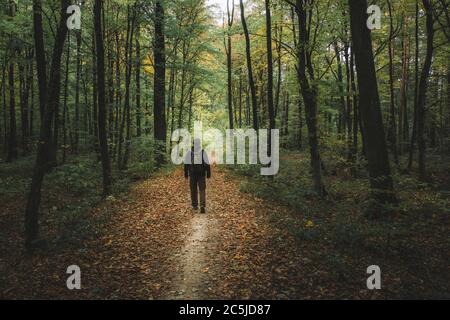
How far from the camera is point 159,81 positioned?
1969 centimetres

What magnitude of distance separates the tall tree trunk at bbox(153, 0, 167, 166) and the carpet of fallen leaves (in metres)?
9.48

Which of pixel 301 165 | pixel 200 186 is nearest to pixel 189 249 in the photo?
pixel 200 186

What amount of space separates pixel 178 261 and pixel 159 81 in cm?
1490

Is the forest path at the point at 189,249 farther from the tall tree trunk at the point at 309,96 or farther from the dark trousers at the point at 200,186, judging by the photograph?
the tall tree trunk at the point at 309,96

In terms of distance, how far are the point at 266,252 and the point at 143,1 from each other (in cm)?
1539

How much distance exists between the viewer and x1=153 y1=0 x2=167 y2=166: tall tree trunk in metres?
18.6

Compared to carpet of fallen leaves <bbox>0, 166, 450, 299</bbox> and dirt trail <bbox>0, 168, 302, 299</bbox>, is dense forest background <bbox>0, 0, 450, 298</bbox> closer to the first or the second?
carpet of fallen leaves <bbox>0, 166, 450, 299</bbox>

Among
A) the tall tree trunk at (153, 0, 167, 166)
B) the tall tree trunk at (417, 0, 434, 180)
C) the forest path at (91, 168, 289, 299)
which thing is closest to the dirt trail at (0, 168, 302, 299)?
the forest path at (91, 168, 289, 299)

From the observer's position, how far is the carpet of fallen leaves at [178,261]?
19.2 feet

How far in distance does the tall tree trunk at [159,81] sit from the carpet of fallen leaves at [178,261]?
9.48 meters

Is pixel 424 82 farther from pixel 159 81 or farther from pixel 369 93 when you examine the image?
pixel 159 81
